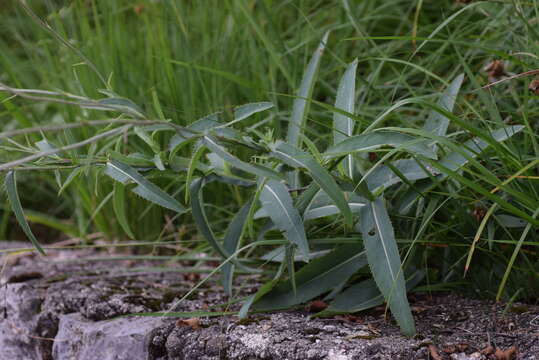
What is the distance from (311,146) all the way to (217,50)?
3.05ft

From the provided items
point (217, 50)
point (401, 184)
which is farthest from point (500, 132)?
point (217, 50)

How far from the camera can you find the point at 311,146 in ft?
3.49

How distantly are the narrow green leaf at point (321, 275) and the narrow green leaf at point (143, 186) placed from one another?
30 centimetres

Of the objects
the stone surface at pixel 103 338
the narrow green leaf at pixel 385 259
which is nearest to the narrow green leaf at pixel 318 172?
the narrow green leaf at pixel 385 259

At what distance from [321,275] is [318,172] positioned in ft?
1.02

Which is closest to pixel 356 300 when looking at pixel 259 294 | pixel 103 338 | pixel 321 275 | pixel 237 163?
pixel 321 275

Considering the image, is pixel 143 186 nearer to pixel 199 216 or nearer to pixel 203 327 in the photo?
pixel 199 216

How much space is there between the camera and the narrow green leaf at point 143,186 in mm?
1058

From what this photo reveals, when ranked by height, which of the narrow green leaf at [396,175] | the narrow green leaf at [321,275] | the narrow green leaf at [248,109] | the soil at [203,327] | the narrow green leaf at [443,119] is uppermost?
the narrow green leaf at [248,109]

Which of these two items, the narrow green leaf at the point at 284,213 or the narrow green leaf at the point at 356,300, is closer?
the narrow green leaf at the point at 284,213

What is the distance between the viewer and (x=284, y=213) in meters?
1.07

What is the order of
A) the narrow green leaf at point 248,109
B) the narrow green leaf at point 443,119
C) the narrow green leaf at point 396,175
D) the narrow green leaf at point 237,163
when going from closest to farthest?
the narrow green leaf at point 237,163 < the narrow green leaf at point 248,109 < the narrow green leaf at point 396,175 < the narrow green leaf at point 443,119

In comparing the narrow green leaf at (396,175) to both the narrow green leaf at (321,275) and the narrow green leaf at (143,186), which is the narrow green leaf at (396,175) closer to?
the narrow green leaf at (321,275)

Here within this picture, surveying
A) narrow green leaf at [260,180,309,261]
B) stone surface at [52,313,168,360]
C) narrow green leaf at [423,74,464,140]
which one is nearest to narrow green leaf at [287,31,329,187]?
narrow green leaf at [260,180,309,261]
